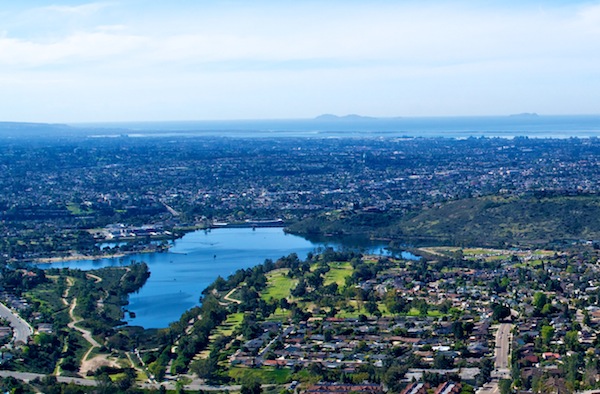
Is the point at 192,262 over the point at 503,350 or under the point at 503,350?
under

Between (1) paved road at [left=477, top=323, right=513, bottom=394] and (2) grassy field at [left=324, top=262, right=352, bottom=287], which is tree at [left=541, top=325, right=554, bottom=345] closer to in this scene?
(1) paved road at [left=477, top=323, right=513, bottom=394]

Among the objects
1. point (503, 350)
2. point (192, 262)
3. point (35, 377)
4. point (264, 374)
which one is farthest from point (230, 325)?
point (192, 262)

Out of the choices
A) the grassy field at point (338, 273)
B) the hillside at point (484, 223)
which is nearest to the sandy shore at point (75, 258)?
the grassy field at point (338, 273)

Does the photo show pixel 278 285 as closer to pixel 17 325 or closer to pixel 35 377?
pixel 17 325

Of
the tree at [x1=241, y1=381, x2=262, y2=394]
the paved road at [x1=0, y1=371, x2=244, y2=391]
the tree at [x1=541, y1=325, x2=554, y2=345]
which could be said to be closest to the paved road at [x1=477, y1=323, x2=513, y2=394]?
the tree at [x1=541, y1=325, x2=554, y2=345]

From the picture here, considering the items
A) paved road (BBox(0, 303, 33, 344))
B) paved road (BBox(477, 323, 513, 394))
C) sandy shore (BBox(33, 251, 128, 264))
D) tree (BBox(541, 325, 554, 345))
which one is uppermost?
tree (BBox(541, 325, 554, 345))

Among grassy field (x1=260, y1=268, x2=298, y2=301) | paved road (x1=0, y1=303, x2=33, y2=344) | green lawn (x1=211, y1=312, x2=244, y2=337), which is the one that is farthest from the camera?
grassy field (x1=260, y1=268, x2=298, y2=301)

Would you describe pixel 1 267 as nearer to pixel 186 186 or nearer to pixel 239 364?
pixel 239 364

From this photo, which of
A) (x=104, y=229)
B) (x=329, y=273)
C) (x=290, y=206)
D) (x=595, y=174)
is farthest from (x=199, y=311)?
(x=595, y=174)
